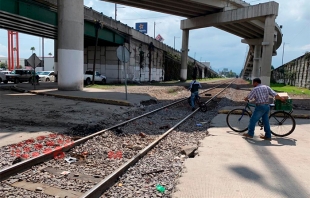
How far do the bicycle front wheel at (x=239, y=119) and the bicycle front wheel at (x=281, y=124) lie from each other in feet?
2.33

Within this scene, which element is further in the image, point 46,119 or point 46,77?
point 46,77

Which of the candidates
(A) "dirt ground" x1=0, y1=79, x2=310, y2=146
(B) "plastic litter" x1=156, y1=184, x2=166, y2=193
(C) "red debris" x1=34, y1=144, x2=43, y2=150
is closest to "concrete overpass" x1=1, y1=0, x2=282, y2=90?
(A) "dirt ground" x1=0, y1=79, x2=310, y2=146

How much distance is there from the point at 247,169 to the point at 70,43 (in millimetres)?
16304

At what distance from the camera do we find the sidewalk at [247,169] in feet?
12.9

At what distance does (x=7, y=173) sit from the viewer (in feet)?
13.9

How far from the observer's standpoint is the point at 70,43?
1827 centimetres

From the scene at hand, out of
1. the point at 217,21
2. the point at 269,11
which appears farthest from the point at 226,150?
the point at 217,21

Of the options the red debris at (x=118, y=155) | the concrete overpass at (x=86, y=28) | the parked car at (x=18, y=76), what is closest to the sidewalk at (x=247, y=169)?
the red debris at (x=118, y=155)

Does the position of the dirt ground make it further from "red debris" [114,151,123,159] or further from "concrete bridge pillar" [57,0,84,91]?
"concrete bridge pillar" [57,0,84,91]

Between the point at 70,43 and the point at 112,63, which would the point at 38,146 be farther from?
the point at 112,63

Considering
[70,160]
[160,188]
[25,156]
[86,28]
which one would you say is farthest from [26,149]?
[86,28]

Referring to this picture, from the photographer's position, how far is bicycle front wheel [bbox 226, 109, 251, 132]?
318 inches

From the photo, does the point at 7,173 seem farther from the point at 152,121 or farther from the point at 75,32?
the point at 75,32

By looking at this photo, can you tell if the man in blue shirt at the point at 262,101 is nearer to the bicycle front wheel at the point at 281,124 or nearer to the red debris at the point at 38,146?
the bicycle front wheel at the point at 281,124
